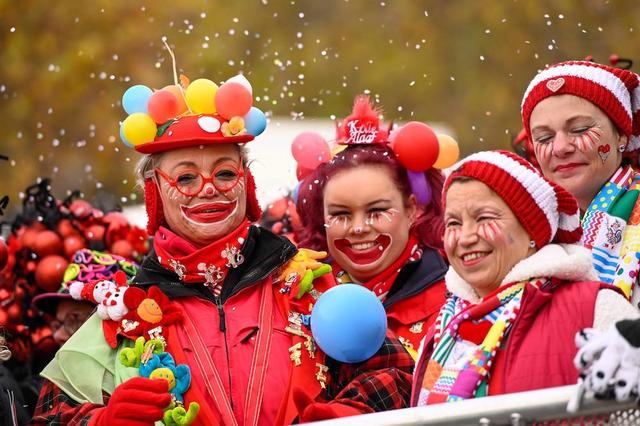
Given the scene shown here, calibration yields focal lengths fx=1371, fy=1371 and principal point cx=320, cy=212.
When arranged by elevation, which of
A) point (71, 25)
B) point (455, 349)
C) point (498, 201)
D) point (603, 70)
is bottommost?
point (455, 349)

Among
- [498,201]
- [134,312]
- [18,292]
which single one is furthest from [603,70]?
[18,292]

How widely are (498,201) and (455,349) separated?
528 millimetres

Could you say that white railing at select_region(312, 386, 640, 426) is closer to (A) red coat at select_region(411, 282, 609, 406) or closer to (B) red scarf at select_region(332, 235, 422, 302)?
(A) red coat at select_region(411, 282, 609, 406)

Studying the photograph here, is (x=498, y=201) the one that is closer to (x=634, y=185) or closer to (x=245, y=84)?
(x=634, y=185)

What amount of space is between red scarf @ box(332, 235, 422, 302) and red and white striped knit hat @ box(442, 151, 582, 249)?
1.68 metres

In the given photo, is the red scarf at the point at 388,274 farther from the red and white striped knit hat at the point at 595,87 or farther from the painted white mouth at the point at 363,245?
the red and white striped knit hat at the point at 595,87

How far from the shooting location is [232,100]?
588 cm

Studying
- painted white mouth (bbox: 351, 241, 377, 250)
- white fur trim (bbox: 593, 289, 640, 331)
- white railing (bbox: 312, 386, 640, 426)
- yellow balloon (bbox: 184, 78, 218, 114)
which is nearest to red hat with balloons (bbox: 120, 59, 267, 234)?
yellow balloon (bbox: 184, 78, 218, 114)

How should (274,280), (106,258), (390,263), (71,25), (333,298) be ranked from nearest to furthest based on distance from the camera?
1. (333,298)
2. (274,280)
3. (390,263)
4. (106,258)
5. (71,25)

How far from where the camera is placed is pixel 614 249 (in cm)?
549

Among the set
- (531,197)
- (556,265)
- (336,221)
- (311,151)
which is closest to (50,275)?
(311,151)

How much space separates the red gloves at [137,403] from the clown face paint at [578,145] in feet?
6.13

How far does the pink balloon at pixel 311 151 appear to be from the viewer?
6.76m

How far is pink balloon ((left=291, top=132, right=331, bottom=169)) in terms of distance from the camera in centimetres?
676
